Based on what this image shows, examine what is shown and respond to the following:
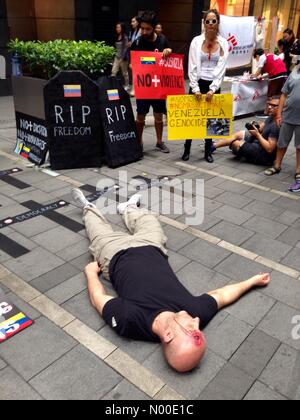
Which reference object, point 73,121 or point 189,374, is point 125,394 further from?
point 73,121

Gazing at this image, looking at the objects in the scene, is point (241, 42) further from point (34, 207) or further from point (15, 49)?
point (34, 207)

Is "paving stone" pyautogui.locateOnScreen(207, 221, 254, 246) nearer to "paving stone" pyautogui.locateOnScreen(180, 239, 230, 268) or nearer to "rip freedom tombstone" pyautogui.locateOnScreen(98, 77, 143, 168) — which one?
"paving stone" pyautogui.locateOnScreen(180, 239, 230, 268)

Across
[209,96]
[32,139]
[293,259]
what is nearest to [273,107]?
[209,96]

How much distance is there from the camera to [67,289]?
124 inches

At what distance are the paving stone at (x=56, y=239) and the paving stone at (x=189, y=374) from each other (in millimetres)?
1595

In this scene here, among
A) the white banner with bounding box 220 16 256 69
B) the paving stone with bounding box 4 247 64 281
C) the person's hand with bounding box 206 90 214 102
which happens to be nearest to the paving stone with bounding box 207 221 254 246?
the paving stone with bounding box 4 247 64 281

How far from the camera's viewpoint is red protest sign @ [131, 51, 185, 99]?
5.97 meters

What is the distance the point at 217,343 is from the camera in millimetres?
2686

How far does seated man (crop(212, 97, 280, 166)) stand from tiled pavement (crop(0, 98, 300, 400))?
1118mm

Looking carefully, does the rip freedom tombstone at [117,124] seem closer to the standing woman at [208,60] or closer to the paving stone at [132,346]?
the standing woman at [208,60]

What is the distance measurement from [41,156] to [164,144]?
233cm
